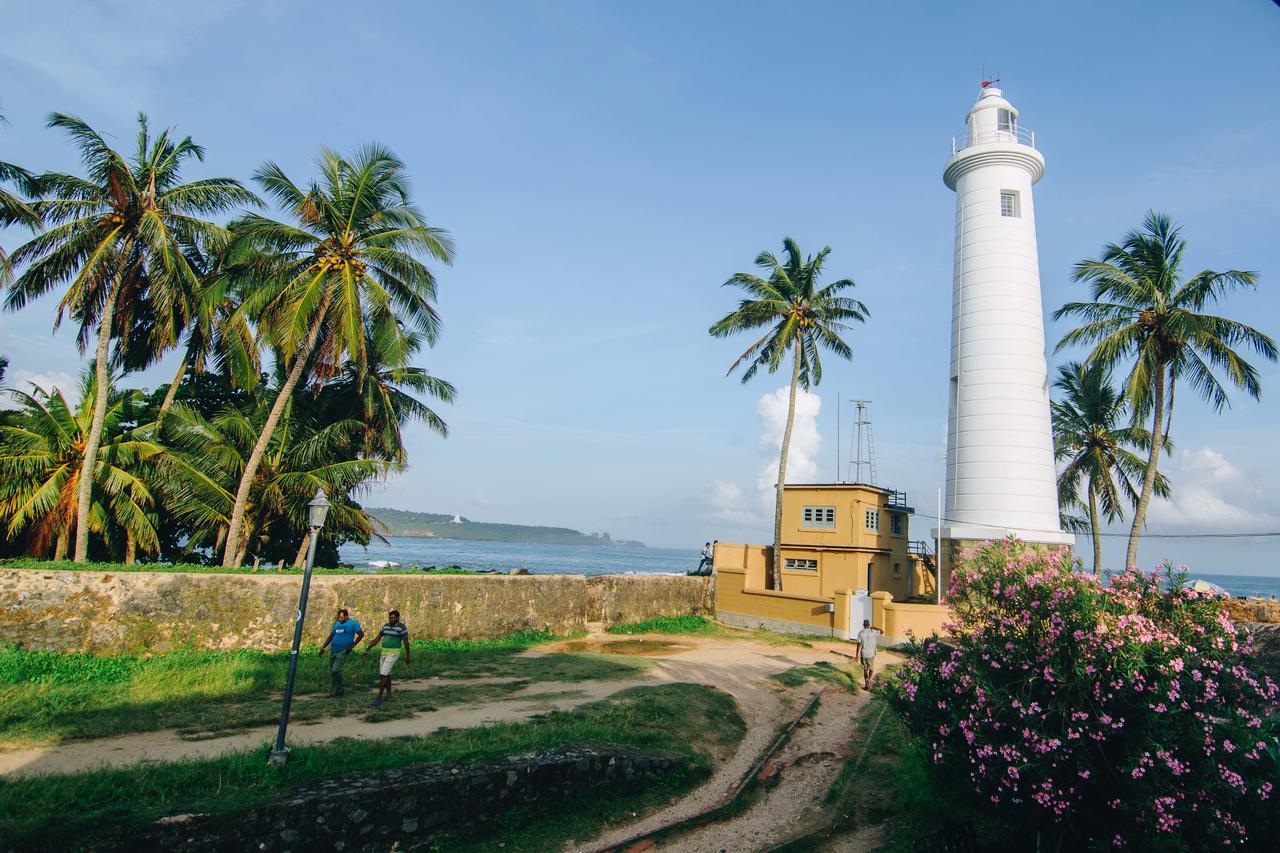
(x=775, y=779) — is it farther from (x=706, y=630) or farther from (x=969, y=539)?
(x=706, y=630)

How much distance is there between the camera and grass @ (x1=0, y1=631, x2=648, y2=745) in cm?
1056

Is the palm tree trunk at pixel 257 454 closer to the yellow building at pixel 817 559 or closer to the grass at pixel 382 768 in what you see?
the grass at pixel 382 768

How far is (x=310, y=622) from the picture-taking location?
57.8 feet

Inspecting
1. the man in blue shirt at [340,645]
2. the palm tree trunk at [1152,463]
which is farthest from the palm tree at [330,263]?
the palm tree trunk at [1152,463]

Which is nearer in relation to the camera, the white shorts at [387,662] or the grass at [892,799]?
the grass at [892,799]

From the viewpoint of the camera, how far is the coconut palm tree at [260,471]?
21.2 m

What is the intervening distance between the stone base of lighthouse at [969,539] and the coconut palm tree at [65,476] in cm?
2541

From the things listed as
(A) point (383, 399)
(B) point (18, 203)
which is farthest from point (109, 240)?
(A) point (383, 399)

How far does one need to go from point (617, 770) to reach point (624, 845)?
1.57 meters

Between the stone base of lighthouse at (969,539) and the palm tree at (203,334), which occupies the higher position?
the palm tree at (203,334)

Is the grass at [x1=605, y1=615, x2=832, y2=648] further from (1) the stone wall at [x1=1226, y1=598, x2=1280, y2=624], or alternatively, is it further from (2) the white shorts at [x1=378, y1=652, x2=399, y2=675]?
(2) the white shorts at [x1=378, y1=652, x2=399, y2=675]

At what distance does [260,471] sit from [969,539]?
24071 mm

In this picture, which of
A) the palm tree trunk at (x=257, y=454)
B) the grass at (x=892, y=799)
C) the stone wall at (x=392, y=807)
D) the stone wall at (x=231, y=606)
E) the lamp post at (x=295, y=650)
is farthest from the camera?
the palm tree trunk at (x=257, y=454)

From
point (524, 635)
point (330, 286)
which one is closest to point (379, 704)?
point (524, 635)
